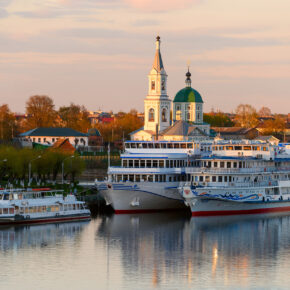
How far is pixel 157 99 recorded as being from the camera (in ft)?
481

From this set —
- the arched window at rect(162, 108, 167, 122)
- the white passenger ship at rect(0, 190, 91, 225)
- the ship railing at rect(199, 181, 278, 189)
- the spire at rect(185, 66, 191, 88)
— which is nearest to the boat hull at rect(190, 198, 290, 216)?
the ship railing at rect(199, 181, 278, 189)

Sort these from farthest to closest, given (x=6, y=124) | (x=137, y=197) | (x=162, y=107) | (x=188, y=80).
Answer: (x=6, y=124) < (x=188, y=80) < (x=162, y=107) < (x=137, y=197)

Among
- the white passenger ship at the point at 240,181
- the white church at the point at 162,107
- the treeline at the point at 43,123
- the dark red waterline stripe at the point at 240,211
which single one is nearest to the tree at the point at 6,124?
the treeline at the point at 43,123

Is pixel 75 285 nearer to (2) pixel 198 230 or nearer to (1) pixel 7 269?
(1) pixel 7 269

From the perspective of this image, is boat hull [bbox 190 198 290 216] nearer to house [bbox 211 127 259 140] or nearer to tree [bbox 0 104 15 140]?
tree [bbox 0 104 15 140]

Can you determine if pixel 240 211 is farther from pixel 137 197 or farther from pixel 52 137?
pixel 52 137

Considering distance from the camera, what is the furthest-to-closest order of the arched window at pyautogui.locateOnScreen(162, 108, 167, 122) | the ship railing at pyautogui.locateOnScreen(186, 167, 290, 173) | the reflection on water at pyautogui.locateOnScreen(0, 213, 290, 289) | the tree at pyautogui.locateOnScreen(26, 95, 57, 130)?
the tree at pyautogui.locateOnScreen(26, 95, 57, 130) → the arched window at pyautogui.locateOnScreen(162, 108, 167, 122) → the ship railing at pyautogui.locateOnScreen(186, 167, 290, 173) → the reflection on water at pyautogui.locateOnScreen(0, 213, 290, 289)

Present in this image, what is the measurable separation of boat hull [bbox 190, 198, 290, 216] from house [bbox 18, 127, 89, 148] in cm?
9345

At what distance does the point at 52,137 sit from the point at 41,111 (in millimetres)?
17593

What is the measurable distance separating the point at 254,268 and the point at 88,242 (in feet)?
41.4

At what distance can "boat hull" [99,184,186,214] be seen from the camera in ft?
227

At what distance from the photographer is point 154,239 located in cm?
5822

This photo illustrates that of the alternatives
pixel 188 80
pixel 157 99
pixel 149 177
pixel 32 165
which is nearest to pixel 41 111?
pixel 188 80

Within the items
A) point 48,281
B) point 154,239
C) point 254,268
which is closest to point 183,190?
point 154,239
